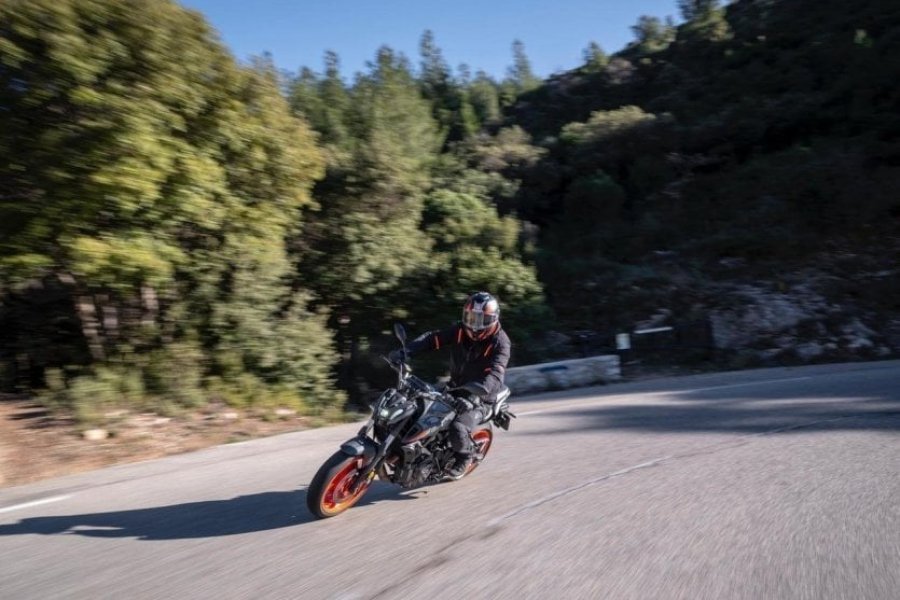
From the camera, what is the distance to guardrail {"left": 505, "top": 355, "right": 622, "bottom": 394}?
13633mm

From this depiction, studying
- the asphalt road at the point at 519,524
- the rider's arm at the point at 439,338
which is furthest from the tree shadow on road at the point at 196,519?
the rider's arm at the point at 439,338

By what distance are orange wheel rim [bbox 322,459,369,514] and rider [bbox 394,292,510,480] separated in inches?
40.4

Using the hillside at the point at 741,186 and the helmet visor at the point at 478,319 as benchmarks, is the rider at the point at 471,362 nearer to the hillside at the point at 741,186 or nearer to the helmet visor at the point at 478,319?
the helmet visor at the point at 478,319

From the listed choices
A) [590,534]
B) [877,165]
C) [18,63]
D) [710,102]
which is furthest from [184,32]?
[710,102]

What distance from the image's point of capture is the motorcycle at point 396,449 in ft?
18.2

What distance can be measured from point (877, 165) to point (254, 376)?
2914 centimetres

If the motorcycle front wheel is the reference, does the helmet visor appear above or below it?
A: above

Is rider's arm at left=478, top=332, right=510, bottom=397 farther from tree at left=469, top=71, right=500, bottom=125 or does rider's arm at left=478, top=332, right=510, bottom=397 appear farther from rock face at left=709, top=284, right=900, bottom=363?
tree at left=469, top=71, right=500, bottom=125

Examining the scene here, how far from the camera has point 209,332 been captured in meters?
12.3

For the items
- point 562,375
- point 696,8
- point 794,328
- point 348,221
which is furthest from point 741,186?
point 696,8

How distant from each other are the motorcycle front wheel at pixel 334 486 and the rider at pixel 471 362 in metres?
1.04

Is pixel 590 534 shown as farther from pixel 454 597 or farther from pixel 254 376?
pixel 254 376

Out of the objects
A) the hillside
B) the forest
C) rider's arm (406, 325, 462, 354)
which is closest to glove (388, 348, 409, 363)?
rider's arm (406, 325, 462, 354)

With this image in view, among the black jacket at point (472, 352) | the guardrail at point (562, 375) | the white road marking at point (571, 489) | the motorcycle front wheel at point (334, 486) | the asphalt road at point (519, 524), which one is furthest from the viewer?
the guardrail at point (562, 375)
